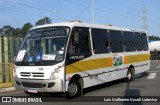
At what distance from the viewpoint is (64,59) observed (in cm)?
1101

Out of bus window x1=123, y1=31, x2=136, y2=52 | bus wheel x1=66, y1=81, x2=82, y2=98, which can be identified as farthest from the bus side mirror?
bus window x1=123, y1=31, x2=136, y2=52

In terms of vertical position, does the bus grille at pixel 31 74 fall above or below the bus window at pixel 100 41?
below

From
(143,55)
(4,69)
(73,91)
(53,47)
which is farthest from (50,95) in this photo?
(143,55)

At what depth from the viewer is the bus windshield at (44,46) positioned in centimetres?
1116

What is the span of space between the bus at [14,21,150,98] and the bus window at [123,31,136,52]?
226 centimetres

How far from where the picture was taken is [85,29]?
504 inches

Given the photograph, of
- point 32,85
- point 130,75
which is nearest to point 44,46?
point 32,85

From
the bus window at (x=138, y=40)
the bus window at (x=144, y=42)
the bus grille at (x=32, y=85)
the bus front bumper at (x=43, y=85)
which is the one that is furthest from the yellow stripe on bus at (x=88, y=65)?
the bus window at (x=144, y=42)

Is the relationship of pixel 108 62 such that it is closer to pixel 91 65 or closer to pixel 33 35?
pixel 91 65

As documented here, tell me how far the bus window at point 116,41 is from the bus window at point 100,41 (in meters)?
0.56

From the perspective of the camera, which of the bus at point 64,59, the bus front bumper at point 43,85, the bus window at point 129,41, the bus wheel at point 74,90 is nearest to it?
the bus front bumper at point 43,85

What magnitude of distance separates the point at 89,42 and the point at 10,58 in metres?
7.31

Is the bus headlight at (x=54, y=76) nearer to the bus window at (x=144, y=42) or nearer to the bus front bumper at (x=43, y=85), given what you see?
the bus front bumper at (x=43, y=85)

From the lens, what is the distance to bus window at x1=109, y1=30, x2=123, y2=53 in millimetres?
15195
